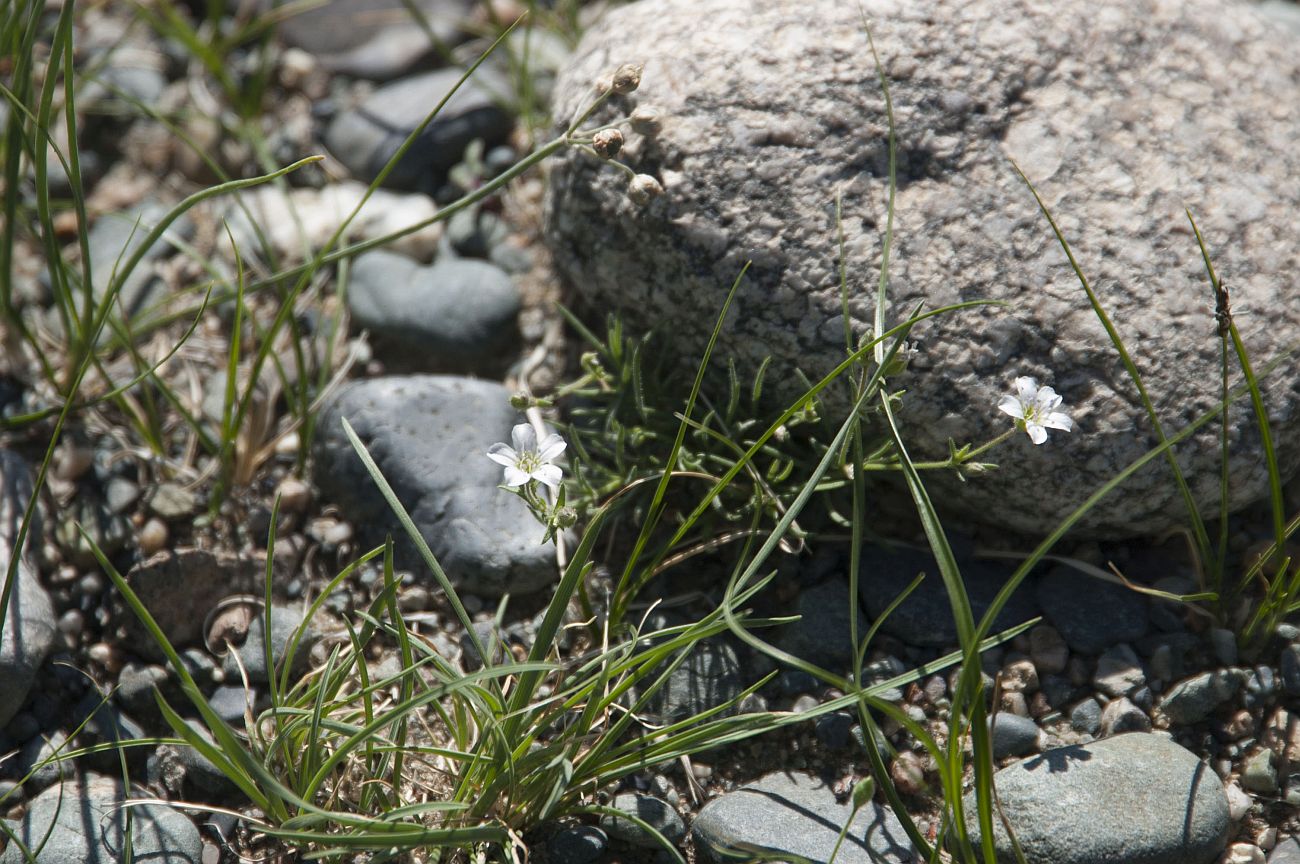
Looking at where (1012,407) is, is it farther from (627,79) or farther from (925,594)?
(627,79)

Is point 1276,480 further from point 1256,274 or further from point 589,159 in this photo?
point 589,159

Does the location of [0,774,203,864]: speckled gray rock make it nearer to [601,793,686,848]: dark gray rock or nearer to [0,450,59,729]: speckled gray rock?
[0,450,59,729]: speckled gray rock

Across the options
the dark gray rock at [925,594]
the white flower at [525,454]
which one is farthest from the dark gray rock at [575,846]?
the dark gray rock at [925,594]

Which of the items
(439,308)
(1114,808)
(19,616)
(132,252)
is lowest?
(1114,808)

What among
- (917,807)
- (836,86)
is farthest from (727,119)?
(917,807)


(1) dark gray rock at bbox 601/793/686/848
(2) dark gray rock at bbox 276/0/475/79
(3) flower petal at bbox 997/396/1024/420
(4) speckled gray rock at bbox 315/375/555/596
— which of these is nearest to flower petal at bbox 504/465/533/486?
(4) speckled gray rock at bbox 315/375/555/596

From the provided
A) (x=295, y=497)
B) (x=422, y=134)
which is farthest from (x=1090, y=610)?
(x=422, y=134)
